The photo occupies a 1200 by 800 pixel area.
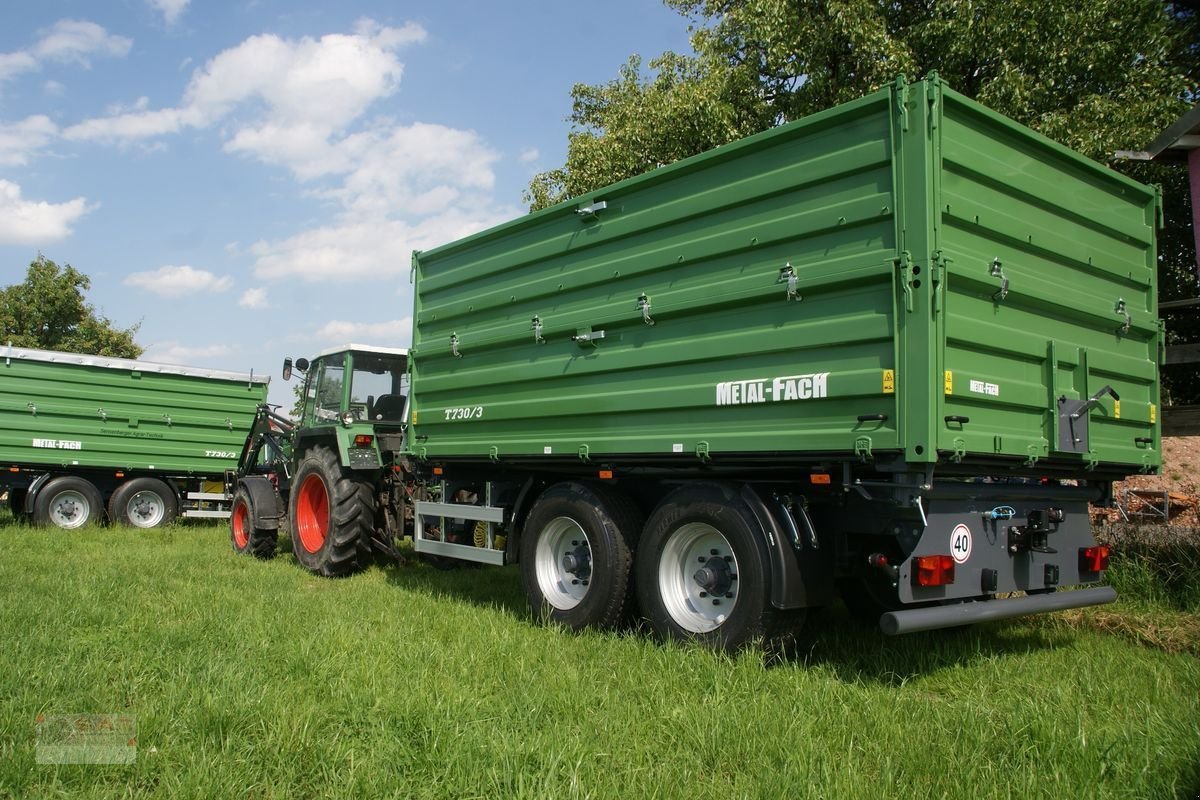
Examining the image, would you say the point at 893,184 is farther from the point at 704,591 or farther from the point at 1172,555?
the point at 1172,555

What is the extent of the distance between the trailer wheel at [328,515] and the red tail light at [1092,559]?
19.9 feet

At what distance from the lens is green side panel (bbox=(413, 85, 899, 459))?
4.55 meters

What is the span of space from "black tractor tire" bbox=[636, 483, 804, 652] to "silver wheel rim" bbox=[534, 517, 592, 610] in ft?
2.71

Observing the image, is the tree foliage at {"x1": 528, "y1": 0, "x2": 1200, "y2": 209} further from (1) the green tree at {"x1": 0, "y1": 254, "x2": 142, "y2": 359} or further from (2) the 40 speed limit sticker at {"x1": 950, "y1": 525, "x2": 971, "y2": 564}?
(1) the green tree at {"x1": 0, "y1": 254, "x2": 142, "y2": 359}

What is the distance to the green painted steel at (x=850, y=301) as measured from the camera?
4.37 m

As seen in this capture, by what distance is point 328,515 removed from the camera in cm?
890

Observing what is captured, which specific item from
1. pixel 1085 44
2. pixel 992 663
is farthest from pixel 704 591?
pixel 1085 44

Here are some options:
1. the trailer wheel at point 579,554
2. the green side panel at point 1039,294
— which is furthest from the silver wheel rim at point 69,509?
the green side panel at point 1039,294

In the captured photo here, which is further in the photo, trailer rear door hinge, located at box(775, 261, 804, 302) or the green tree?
the green tree

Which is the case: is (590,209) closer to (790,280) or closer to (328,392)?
(790,280)

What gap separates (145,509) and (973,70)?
1339 cm

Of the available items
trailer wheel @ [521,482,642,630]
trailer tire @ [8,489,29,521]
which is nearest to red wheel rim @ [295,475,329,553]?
trailer wheel @ [521,482,642,630]

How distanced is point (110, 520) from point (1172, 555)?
13.5 metres

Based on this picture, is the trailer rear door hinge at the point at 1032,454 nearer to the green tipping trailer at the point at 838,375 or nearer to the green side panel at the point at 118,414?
the green tipping trailer at the point at 838,375
